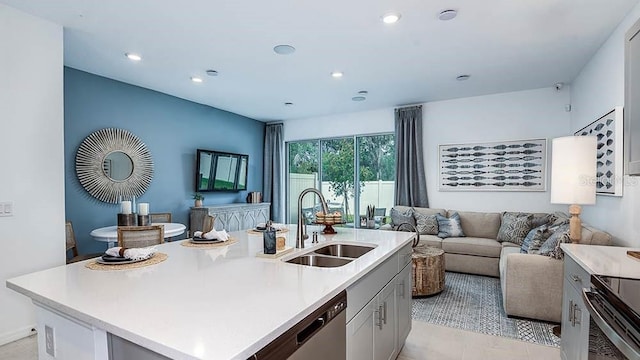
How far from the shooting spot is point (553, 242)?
3.06 m

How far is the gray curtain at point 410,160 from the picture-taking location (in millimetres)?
5609

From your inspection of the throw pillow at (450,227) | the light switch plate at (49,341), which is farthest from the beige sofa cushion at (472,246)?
Answer: the light switch plate at (49,341)

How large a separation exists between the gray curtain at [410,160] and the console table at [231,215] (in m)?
2.68

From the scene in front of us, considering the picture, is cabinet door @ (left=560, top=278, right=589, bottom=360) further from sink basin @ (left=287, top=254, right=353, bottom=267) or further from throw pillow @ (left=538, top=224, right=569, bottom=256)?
sink basin @ (left=287, top=254, right=353, bottom=267)

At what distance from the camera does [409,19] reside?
2.75 metres

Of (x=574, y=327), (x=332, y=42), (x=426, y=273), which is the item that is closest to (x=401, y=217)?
(x=426, y=273)

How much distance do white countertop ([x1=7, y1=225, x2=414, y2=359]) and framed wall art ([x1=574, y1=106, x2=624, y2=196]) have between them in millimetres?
2613

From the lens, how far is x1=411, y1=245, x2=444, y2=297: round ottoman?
3.63 meters

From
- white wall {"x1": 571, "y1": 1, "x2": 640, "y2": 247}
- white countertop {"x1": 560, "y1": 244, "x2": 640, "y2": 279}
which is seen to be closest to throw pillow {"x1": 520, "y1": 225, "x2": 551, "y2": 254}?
white wall {"x1": 571, "y1": 1, "x2": 640, "y2": 247}

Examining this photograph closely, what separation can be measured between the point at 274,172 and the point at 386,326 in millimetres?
5304

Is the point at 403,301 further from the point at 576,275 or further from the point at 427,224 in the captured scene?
the point at 427,224

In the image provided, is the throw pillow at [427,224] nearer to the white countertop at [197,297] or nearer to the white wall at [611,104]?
the white wall at [611,104]

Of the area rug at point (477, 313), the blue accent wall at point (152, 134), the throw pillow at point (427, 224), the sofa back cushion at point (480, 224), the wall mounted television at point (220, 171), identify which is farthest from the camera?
the wall mounted television at point (220, 171)

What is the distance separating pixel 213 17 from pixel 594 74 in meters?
4.07
